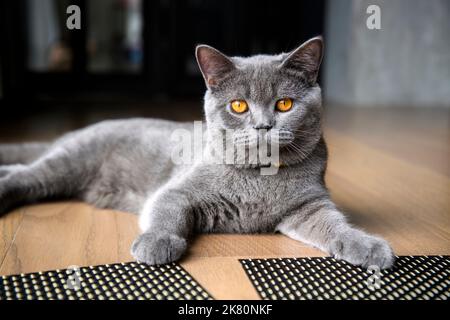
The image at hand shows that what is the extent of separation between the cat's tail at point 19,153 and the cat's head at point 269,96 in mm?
852

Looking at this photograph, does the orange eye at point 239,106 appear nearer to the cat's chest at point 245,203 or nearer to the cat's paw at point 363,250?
the cat's chest at point 245,203

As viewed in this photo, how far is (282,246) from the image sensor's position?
133 cm

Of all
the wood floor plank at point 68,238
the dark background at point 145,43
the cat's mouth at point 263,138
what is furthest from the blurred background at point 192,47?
the cat's mouth at point 263,138

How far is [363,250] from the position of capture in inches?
45.8

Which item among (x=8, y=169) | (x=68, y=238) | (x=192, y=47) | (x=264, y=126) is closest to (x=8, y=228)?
(x=68, y=238)

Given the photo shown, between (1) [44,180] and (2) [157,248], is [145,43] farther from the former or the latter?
(2) [157,248]

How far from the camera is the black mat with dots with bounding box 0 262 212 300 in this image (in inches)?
40.2

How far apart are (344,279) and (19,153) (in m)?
1.31

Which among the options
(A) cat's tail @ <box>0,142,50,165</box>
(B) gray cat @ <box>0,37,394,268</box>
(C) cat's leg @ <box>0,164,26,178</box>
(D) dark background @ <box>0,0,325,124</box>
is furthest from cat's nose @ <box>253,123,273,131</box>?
(D) dark background @ <box>0,0,325,124</box>

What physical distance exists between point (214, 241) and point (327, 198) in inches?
12.8

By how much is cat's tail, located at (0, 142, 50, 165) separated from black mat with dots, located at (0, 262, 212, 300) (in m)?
0.89

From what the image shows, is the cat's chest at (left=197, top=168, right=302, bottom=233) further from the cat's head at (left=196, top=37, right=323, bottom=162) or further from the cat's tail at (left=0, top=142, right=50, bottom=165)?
the cat's tail at (left=0, top=142, right=50, bottom=165)

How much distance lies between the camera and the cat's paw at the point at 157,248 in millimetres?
1151

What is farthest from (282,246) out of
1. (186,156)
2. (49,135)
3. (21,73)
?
(21,73)
